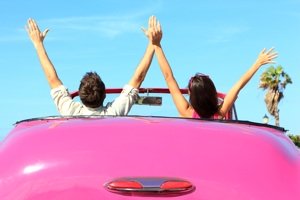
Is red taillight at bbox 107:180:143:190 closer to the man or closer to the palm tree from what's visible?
the man

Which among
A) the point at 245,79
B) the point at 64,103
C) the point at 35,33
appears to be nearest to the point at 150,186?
the point at 64,103

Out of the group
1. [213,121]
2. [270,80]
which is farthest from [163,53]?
[270,80]

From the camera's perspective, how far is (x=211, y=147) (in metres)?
2.88

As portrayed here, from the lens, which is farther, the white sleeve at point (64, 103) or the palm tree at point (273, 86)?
the palm tree at point (273, 86)

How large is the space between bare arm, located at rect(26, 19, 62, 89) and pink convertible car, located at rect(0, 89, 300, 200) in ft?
4.79

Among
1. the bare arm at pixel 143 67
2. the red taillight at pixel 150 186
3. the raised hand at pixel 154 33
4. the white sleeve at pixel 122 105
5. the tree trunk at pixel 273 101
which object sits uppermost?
the tree trunk at pixel 273 101

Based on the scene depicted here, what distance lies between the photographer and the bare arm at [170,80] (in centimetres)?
438

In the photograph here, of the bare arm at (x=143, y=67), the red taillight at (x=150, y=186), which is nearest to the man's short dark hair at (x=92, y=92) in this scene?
the bare arm at (x=143, y=67)

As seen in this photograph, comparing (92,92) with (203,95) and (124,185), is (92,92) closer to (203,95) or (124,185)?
(203,95)

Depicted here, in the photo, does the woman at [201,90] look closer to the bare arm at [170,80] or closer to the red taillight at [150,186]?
the bare arm at [170,80]

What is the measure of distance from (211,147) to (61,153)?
2.19 ft

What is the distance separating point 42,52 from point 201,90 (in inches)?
54.6

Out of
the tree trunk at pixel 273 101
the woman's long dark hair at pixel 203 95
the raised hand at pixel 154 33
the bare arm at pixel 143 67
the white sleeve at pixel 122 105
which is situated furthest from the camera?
the tree trunk at pixel 273 101

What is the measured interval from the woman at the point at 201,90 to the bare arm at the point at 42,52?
0.76m
